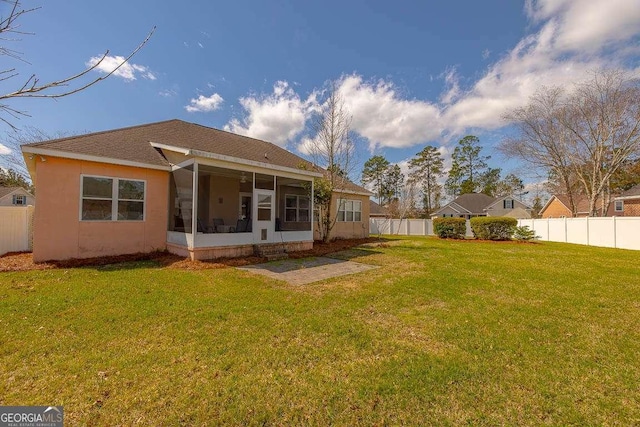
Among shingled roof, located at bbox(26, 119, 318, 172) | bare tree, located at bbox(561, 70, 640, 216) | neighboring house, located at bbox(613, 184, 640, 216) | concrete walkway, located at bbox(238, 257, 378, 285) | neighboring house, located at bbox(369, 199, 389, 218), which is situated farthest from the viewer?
neighboring house, located at bbox(369, 199, 389, 218)

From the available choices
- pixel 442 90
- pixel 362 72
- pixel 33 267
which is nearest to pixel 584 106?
pixel 442 90

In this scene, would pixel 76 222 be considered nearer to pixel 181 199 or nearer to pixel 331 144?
pixel 181 199

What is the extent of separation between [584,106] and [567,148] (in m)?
3.35

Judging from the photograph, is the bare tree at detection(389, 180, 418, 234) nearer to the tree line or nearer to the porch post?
the tree line

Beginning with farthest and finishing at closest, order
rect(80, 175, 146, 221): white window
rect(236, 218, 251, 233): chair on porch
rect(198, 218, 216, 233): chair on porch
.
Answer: rect(236, 218, 251, 233): chair on porch → rect(198, 218, 216, 233): chair on porch → rect(80, 175, 146, 221): white window

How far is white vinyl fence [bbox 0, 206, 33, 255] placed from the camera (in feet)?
31.4

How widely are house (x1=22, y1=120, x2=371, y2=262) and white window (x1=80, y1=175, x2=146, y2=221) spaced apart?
3 cm

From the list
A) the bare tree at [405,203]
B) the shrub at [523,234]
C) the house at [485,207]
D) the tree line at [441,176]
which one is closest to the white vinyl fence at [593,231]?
the shrub at [523,234]

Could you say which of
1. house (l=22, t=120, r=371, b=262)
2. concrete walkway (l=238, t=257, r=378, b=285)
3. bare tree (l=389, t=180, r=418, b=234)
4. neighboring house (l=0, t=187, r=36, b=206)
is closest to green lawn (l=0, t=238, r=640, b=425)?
concrete walkway (l=238, t=257, r=378, b=285)

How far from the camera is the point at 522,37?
495 inches

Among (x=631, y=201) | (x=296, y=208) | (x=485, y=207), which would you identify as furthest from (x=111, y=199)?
(x=485, y=207)

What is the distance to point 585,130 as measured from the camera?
837 inches

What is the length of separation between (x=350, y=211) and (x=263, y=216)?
8216 mm

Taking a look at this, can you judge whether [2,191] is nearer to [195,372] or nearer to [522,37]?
[195,372]
